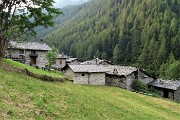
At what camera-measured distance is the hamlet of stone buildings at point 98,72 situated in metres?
59.9

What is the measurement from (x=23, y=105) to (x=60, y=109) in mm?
2894

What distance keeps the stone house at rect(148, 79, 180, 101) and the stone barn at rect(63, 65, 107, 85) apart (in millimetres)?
19386

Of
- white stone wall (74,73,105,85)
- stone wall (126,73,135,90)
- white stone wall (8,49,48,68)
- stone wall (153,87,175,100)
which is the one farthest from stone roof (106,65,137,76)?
white stone wall (8,49,48,68)

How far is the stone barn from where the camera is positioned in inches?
2343

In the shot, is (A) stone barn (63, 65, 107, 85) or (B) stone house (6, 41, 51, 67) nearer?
(A) stone barn (63, 65, 107, 85)

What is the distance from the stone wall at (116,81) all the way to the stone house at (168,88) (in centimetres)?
1324

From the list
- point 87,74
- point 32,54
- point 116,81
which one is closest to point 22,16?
point 87,74

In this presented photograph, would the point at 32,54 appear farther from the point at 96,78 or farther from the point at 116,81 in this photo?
the point at 116,81

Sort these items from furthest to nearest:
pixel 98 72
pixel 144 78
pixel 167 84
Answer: pixel 144 78
pixel 167 84
pixel 98 72

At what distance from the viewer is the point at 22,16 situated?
33.9m

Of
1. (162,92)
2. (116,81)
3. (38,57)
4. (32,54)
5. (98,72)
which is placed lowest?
(162,92)

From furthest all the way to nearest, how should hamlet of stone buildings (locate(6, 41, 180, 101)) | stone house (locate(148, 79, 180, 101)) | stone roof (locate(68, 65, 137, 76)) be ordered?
1. stone house (locate(148, 79, 180, 101))
2. stone roof (locate(68, 65, 137, 76))
3. hamlet of stone buildings (locate(6, 41, 180, 101))

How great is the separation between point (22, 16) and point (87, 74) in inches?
1094

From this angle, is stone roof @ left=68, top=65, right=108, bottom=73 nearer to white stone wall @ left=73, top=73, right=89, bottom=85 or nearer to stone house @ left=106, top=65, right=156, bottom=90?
white stone wall @ left=73, top=73, right=89, bottom=85
